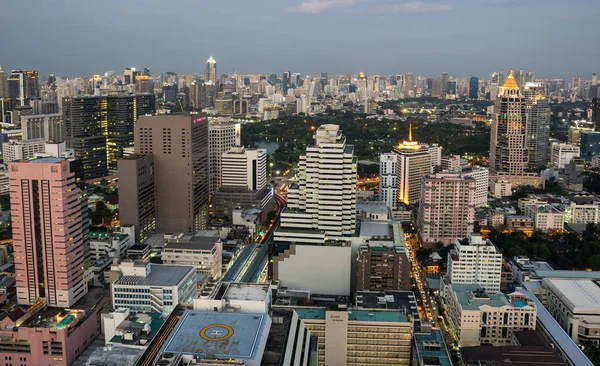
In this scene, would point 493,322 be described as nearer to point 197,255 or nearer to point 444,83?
point 197,255

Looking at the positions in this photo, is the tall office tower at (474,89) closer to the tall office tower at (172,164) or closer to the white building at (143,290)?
the tall office tower at (172,164)

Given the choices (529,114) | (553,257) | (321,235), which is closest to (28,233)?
(321,235)

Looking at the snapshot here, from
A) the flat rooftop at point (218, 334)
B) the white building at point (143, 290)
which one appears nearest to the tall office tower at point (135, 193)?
the white building at point (143, 290)

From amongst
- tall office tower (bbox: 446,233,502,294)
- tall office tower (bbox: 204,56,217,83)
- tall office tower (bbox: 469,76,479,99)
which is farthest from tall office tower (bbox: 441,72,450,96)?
tall office tower (bbox: 446,233,502,294)

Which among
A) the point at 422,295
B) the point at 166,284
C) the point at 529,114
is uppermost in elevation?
the point at 529,114

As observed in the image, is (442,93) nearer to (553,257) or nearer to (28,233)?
(553,257)

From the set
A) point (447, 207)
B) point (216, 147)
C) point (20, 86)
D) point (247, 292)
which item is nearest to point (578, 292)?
point (447, 207)

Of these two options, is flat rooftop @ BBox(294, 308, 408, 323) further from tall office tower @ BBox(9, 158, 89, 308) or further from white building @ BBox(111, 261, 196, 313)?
tall office tower @ BBox(9, 158, 89, 308)
